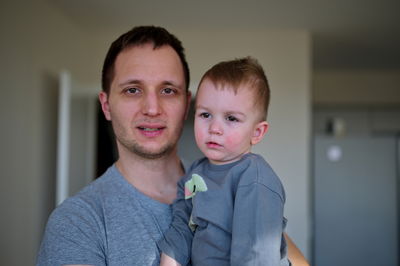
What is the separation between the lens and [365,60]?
5.12 meters

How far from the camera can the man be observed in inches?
39.8

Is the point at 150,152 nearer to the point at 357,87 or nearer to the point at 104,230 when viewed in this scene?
the point at 104,230

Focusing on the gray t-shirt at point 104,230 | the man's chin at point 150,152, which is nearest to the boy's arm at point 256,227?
the gray t-shirt at point 104,230

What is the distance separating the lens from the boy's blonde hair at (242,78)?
3.39 ft

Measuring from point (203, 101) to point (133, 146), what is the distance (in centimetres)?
28

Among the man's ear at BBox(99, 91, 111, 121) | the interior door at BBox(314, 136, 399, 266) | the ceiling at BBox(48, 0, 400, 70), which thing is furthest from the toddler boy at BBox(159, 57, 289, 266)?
the interior door at BBox(314, 136, 399, 266)

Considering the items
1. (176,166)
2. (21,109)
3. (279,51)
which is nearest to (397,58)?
(279,51)

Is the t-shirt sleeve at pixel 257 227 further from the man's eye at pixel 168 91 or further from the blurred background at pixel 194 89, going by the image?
the blurred background at pixel 194 89

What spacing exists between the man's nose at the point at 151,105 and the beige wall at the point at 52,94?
1.74 metres

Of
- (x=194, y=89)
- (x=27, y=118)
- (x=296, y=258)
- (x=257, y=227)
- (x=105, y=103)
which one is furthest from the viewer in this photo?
(x=194, y=89)

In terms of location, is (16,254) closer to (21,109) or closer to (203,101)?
(21,109)

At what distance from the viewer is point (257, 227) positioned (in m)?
0.89

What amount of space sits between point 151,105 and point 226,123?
0.85ft

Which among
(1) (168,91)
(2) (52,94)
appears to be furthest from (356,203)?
(1) (168,91)
